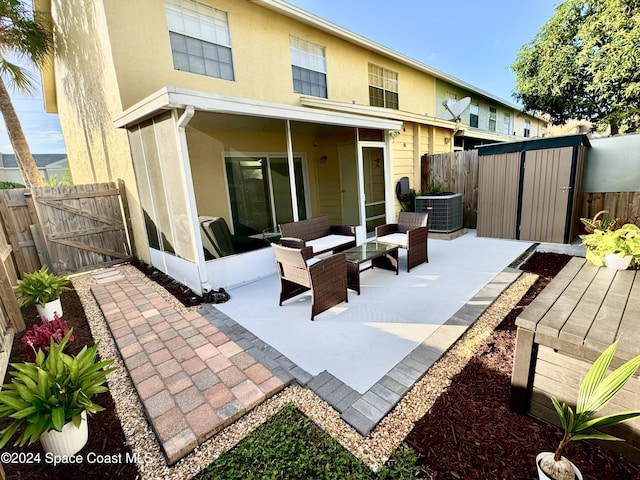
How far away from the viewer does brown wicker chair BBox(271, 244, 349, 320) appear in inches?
128

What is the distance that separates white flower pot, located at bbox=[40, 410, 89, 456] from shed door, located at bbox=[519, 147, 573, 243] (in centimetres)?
753

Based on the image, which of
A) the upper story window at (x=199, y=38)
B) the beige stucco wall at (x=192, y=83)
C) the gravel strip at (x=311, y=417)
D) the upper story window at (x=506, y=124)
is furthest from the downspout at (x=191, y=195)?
the upper story window at (x=506, y=124)

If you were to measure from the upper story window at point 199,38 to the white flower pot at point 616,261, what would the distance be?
21.8 ft

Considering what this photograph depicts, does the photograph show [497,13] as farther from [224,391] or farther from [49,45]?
[224,391]

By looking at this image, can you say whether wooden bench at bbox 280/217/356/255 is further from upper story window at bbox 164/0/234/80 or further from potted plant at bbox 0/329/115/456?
upper story window at bbox 164/0/234/80

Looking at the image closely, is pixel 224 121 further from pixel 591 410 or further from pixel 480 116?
pixel 480 116

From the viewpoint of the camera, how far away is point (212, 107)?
3.69 metres

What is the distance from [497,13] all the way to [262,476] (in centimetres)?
1640

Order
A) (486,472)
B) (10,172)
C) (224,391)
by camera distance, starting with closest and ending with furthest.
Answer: (486,472), (224,391), (10,172)

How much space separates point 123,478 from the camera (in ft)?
5.36

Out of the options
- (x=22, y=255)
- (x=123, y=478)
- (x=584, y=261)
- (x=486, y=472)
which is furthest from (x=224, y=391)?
(x=22, y=255)

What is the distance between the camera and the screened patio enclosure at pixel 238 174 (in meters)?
4.03

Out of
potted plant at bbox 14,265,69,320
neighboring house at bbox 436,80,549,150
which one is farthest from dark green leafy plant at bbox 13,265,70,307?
neighboring house at bbox 436,80,549,150

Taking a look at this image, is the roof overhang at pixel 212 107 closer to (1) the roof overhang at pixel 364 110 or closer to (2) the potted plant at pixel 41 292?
(1) the roof overhang at pixel 364 110
